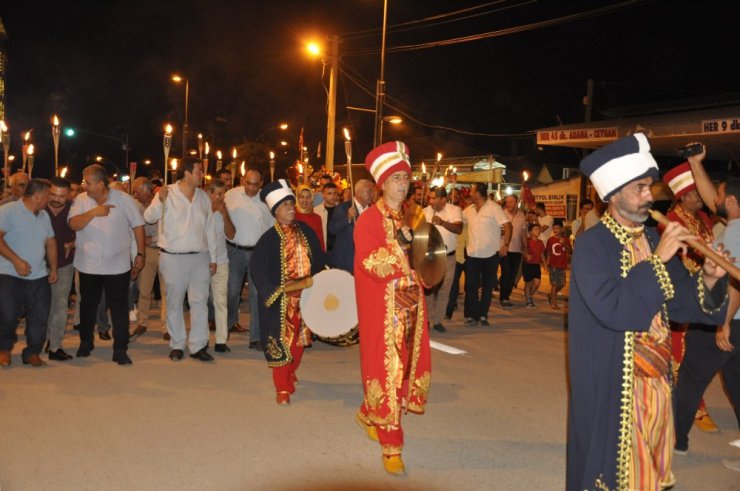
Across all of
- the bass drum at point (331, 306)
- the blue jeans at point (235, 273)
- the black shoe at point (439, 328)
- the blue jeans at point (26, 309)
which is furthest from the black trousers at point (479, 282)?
the blue jeans at point (26, 309)

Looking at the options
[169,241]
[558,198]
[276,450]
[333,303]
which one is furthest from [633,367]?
[558,198]

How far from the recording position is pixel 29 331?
794cm

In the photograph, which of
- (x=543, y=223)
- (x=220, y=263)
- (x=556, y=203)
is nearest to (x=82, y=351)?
(x=220, y=263)

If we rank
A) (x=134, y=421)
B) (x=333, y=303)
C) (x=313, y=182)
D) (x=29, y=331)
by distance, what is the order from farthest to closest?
(x=313, y=182)
(x=29, y=331)
(x=333, y=303)
(x=134, y=421)

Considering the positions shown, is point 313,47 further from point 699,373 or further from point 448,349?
point 699,373

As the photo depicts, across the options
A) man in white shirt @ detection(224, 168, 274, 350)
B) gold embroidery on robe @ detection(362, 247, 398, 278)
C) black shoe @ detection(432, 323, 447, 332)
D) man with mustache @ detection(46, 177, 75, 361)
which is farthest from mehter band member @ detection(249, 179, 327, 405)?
black shoe @ detection(432, 323, 447, 332)

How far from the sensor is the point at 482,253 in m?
11.6

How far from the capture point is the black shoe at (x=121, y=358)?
806 centimetres

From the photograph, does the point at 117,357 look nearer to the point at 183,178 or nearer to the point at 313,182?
the point at 183,178

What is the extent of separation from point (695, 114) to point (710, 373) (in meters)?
13.8

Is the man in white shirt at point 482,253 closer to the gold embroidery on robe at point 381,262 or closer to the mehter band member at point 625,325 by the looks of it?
the gold embroidery on robe at point 381,262

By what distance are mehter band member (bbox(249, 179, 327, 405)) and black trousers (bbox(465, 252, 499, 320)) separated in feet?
16.2

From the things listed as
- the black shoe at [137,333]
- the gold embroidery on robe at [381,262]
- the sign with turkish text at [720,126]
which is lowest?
the black shoe at [137,333]

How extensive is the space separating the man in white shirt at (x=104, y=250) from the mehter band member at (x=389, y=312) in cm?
395
